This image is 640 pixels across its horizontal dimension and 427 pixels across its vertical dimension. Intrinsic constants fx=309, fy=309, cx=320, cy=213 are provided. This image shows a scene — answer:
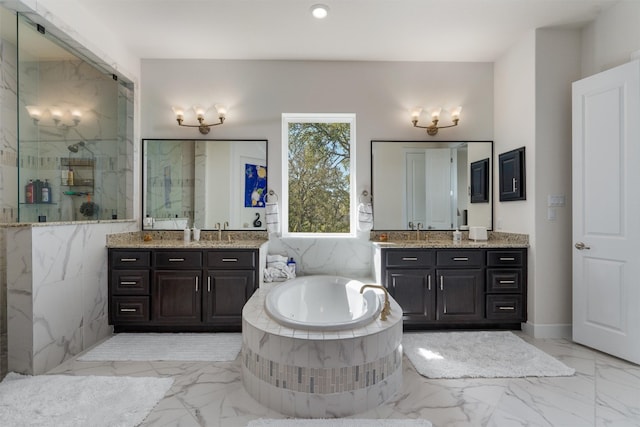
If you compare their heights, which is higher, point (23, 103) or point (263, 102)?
point (263, 102)

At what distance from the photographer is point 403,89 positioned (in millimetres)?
3514

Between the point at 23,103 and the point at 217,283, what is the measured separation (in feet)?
6.82

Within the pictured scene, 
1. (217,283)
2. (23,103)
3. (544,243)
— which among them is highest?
(23,103)

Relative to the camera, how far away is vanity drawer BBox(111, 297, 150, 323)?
2.93m

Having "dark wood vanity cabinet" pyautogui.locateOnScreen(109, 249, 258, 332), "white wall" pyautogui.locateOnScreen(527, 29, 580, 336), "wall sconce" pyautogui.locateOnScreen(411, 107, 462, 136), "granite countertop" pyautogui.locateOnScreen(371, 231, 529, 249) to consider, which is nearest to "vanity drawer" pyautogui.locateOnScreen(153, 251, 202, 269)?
"dark wood vanity cabinet" pyautogui.locateOnScreen(109, 249, 258, 332)

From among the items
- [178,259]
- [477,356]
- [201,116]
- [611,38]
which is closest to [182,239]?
[178,259]

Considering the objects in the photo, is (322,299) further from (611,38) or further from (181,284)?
(611,38)

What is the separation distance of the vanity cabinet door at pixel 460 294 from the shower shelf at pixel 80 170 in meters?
3.44

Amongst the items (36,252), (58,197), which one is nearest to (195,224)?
(58,197)

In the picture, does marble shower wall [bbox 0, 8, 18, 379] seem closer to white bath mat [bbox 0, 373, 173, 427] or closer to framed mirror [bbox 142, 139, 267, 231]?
framed mirror [bbox 142, 139, 267, 231]

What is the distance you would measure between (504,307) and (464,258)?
614 mm

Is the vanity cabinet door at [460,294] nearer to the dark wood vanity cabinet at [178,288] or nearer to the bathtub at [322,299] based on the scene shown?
the bathtub at [322,299]

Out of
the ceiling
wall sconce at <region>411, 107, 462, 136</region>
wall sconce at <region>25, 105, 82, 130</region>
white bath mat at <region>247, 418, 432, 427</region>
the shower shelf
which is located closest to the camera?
white bath mat at <region>247, 418, 432, 427</region>

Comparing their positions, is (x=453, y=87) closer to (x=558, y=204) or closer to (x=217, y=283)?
(x=558, y=204)
